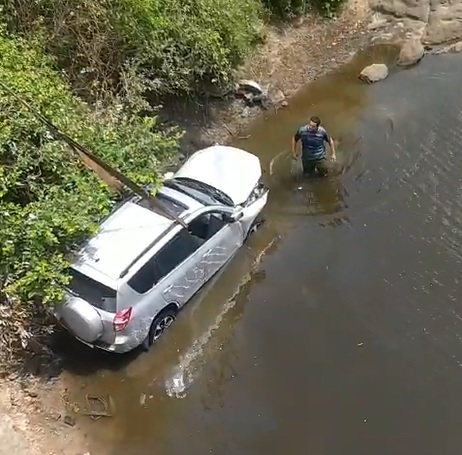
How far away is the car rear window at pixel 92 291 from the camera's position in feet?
28.2

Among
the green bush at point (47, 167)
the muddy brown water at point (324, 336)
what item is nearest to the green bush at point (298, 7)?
the muddy brown water at point (324, 336)

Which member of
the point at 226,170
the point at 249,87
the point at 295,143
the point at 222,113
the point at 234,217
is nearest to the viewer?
the point at 234,217

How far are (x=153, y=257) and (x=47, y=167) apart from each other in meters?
2.06

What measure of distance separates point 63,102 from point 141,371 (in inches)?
165

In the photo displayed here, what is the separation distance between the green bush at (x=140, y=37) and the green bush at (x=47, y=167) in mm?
580

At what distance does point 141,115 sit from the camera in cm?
1220

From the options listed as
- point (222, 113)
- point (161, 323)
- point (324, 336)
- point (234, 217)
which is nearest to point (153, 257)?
point (161, 323)

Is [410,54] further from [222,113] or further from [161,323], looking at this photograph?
[161,323]

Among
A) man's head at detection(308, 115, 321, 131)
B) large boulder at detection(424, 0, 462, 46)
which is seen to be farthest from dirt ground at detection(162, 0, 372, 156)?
man's head at detection(308, 115, 321, 131)

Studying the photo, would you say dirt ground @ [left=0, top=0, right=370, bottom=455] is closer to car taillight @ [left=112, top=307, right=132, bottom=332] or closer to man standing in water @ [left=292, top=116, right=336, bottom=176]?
car taillight @ [left=112, top=307, right=132, bottom=332]

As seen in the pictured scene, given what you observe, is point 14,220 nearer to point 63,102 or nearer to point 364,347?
point 63,102

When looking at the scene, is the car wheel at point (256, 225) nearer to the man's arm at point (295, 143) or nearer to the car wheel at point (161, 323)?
the man's arm at point (295, 143)

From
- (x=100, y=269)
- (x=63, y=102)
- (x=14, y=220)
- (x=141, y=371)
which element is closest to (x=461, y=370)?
(x=141, y=371)

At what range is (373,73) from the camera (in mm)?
14781
